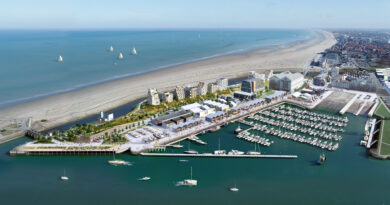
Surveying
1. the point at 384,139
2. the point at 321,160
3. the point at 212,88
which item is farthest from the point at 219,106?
the point at 384,139

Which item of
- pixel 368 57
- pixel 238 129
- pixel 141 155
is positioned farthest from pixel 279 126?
pixel 368 57

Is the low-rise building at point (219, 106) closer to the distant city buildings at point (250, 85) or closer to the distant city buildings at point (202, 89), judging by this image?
the distant city buildings at point (202, 89)

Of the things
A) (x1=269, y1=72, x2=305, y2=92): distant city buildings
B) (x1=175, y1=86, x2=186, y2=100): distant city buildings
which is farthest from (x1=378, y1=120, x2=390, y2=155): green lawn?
(x1=175, y1=86, x2=186, y2=100): distant city buildings

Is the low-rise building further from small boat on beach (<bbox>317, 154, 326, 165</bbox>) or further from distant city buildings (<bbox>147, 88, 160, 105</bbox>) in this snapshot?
small boat on beach (<bbox>317, 154, 326, 165</bbox>)

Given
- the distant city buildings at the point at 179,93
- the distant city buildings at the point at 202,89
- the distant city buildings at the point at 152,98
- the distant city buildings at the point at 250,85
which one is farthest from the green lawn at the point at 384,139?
the distant city buildings at the point at 152,98

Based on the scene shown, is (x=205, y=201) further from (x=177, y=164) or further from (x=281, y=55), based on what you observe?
(x=281, y=55)
